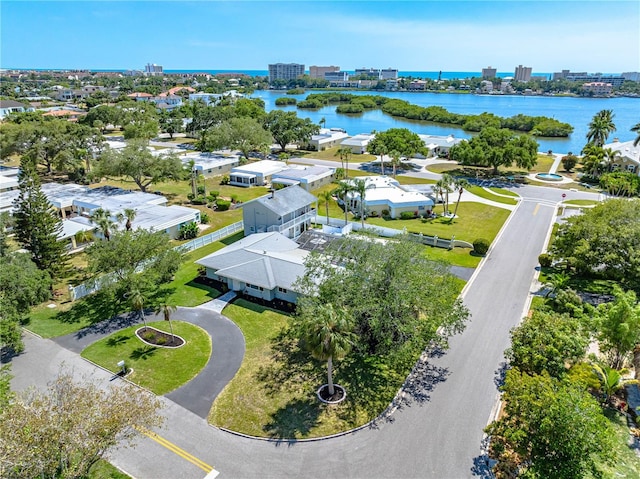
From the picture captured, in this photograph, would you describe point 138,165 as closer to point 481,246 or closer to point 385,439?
point 481,246

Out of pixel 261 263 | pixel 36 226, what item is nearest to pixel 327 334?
pixel 261 263

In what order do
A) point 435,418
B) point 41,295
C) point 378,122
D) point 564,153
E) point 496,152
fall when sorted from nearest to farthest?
point 435,418 → point 41,295 → point 496,152 → point 564,153 → point 378,122

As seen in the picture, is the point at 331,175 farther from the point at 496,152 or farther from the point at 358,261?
the point at 358,261

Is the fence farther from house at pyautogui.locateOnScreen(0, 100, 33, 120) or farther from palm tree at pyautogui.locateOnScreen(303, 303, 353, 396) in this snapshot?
house at pyautogui.locateOnScreen(0, 100, 33, 120)

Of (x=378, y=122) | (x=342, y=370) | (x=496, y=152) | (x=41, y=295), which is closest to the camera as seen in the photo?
(x=342, y=370)

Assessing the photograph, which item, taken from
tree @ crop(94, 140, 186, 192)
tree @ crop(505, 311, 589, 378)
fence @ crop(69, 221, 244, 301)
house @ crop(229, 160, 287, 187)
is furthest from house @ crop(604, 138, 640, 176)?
tree @ crop(94, 140, 186, 192)

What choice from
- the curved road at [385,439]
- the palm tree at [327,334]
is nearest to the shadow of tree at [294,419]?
the curved road at [385,439]

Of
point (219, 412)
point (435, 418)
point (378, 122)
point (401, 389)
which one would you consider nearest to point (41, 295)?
point (219, 412)
